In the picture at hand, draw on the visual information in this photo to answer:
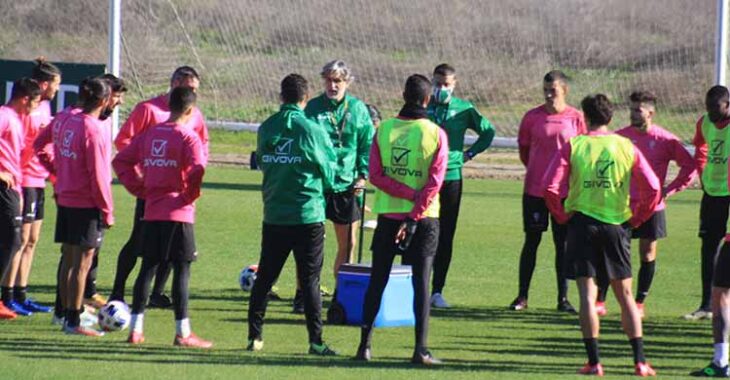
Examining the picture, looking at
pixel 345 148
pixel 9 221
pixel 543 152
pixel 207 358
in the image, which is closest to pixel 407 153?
pixel 207 358

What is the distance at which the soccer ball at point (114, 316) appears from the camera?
11352 mm

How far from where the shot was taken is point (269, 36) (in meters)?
27.4

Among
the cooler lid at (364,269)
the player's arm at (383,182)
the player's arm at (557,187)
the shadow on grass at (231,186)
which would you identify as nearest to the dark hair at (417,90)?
the player's arm at (383,182)

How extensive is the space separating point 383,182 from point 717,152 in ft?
12.4

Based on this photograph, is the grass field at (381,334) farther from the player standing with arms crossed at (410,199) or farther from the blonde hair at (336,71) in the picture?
the blonde hair at (336,71)

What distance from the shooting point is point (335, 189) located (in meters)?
12.7

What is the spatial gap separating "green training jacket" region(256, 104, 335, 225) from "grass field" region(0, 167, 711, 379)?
1.03 m

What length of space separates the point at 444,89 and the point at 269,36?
1456cm

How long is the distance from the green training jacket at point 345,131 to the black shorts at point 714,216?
301 cm

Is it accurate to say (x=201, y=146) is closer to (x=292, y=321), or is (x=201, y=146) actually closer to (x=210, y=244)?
(x=292, y=321)

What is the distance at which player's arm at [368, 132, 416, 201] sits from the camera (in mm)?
10258

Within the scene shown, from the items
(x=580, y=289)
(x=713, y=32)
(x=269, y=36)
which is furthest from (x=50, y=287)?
(x=713, y=32)

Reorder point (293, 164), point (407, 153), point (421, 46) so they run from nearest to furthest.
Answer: point (407, 153) → point (293, 164) → point (421, 46)

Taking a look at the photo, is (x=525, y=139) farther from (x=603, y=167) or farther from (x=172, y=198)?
(x=172, y=198)
